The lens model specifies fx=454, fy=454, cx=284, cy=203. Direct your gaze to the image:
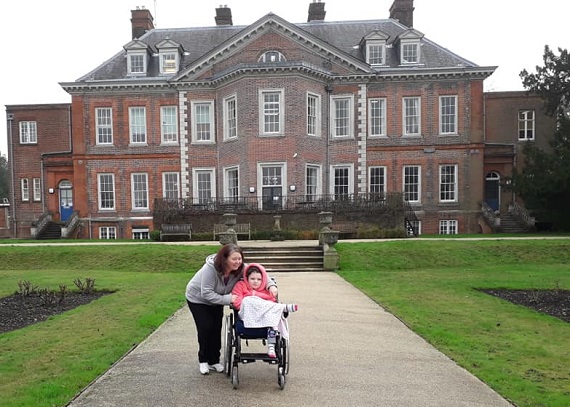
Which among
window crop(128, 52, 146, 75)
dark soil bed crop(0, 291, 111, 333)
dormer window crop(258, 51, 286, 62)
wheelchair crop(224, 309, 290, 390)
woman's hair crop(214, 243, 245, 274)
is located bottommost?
dark soil bed crop(0, 291, 111, 333)

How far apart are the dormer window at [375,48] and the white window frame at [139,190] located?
54.0 feet

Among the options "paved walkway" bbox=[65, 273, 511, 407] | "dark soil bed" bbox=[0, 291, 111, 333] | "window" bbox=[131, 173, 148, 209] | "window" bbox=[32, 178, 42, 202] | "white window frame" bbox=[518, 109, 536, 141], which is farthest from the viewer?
"window" bbox=[32, 178, 42, 202]

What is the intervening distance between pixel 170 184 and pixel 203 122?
4628mm

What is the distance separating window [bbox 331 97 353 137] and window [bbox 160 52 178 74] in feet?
36.0

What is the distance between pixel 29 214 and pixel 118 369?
3205cm

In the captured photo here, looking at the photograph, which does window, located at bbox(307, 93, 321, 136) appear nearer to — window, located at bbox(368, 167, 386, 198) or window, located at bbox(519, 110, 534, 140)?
window, located at bbox(368, 167, 386, 198)

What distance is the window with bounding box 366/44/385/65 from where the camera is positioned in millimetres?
29172

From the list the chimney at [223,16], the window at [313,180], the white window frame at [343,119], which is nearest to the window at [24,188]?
Answer: the chimney at [223,16]

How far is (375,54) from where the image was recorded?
29.3 m

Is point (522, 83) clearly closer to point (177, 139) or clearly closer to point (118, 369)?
point (177, 139)

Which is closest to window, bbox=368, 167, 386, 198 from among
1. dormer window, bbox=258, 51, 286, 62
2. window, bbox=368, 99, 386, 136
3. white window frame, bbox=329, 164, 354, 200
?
white window frame, bbox=329, 164, 354, 200

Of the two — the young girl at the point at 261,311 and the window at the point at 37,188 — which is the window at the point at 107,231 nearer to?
the window at the point at 37,188

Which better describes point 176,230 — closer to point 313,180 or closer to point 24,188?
point 313,180

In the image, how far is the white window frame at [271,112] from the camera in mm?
25938
